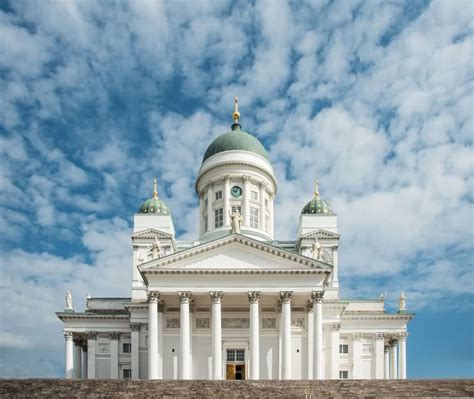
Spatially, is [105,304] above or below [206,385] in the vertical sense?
above

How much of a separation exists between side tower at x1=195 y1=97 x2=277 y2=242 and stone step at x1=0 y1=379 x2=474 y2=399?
23576 millimetres

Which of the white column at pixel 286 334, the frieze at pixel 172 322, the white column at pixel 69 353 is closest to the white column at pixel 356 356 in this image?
the white column at pixel 286 334

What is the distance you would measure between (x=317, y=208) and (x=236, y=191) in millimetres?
8531

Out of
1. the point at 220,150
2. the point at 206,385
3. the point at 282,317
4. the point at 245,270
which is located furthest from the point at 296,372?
the point at 220,150

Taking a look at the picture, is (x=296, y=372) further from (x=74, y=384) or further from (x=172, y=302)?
(x=74, y=384)

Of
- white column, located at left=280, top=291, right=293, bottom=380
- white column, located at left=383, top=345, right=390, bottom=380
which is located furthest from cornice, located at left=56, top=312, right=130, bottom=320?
white column, located at left=383, top=345, right=390, bottom=380

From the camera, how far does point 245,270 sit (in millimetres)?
34531

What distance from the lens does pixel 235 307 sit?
37.3 meters

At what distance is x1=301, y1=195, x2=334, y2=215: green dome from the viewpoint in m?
52.5

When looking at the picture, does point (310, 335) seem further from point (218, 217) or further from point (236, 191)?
point (236, 191)

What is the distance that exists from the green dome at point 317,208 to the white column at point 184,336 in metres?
21.5

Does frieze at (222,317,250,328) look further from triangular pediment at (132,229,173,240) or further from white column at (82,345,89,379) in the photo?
white column at (82,345,89,379)

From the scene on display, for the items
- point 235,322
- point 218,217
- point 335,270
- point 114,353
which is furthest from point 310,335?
point 114,353

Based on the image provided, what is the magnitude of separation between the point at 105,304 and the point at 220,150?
58.1 ft
